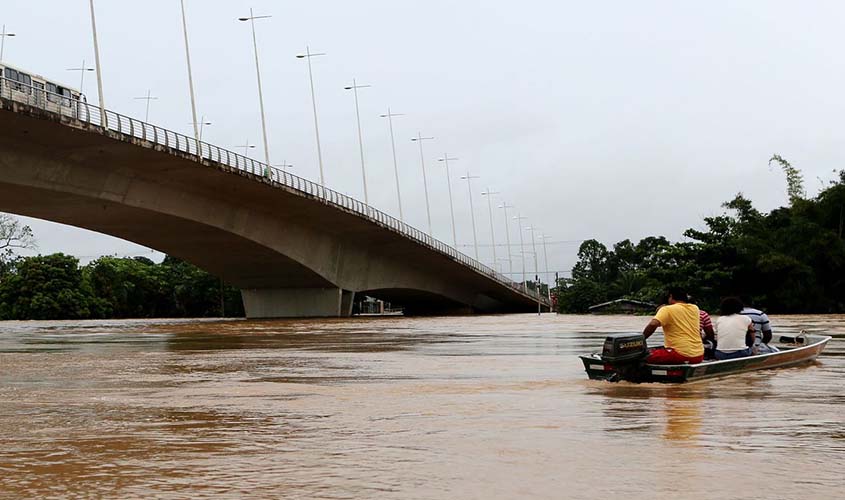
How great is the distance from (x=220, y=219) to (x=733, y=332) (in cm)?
4033

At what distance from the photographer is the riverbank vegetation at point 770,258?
203 feet

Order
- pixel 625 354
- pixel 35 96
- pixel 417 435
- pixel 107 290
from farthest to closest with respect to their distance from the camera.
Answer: pixel 107 290
pixel 35 96
pixel 625 354
pixel 417 435

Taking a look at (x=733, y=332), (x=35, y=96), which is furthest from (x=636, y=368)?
(x=35, y=96)

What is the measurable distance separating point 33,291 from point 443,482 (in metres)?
87.9

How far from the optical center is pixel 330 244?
211ft

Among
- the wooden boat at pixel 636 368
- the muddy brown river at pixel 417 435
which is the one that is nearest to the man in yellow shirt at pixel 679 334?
A: the wooden boat at pixel 636 368

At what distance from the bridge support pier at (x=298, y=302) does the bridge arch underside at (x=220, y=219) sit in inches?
2.8

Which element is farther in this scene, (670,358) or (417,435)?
(670,358)

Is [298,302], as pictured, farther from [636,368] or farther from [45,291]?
[636,368]

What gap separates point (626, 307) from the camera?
235 feet

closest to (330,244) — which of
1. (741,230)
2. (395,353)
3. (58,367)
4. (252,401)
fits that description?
(741,230)

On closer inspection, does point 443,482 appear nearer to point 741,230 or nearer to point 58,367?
point 58,367

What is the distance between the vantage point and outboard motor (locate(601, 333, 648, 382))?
13.5 metres

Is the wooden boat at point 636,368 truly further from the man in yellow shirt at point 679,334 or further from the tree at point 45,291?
the tree at point 45,291
